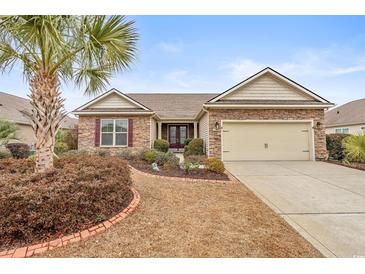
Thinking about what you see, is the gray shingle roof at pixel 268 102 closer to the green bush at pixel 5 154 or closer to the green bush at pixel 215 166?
the green bush at pixel 215 166

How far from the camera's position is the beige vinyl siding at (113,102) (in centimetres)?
1276

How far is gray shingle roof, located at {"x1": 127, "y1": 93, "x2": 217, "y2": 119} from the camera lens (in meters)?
16.5

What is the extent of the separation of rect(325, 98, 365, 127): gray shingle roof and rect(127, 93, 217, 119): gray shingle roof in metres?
14.5

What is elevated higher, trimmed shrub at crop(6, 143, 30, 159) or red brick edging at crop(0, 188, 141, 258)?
trimmed shrub at crop(6, 143, 30, 159)

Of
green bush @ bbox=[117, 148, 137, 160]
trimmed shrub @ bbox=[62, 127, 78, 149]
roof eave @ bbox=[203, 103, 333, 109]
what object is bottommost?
green bush @ bbox=[117, 148, 137, 160]

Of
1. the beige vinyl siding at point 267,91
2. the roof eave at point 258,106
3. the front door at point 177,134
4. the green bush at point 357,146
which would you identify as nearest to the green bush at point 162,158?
the roof eave at point 258,106

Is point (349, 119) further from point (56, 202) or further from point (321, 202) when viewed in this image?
point (56, 202)

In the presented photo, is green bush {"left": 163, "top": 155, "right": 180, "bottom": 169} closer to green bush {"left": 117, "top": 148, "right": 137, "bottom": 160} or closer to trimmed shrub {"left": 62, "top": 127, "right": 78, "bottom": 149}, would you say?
green bush {"left": 117, "top": 148, "right": 137, "bottom": 160}

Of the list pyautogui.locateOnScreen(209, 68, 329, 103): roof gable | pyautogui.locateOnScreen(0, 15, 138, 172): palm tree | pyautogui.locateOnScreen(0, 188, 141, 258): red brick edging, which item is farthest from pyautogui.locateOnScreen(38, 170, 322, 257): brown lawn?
pyautogui.locateOnScreen(209, 68, 329, 103): roof gable

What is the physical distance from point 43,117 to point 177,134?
43.7ft

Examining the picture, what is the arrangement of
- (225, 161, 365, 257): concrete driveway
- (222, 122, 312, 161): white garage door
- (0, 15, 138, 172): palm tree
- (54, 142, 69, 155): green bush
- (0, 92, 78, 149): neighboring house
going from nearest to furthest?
(225, 161, 365, 257): concrete driveway → (0, 15, 138, 172): palm tree → (222, 122, 312, 161): white garage door → (54, 142, 69, 155): green bush → (0, 92, 78, 149): neighboring house

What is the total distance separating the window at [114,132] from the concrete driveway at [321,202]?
25.0ft
